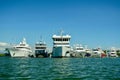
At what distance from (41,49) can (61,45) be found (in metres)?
26.4

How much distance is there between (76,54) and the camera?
14425cm

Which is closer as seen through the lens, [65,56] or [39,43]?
[65,56]

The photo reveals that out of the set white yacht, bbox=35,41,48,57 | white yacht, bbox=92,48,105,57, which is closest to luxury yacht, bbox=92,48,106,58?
white yacht, bbox=92,48,105,57

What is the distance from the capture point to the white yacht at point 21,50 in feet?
447

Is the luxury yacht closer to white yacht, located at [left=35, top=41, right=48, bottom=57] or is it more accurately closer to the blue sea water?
white yacht, located at [left=35, top=41, right=48, bottom=57]

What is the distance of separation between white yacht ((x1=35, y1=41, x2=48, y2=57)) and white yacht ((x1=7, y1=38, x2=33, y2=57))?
4450mm

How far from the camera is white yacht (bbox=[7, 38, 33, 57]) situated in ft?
447

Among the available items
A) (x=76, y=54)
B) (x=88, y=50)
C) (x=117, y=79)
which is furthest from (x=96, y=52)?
(x=117, y=79)

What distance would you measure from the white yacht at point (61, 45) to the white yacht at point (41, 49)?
751 inches

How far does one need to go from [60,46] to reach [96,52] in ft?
150

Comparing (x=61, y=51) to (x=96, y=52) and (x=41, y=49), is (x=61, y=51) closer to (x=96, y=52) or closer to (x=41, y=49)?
(x=41, y=49)

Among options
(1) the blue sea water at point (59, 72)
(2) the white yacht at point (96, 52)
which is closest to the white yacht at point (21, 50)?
(2) the white yacht at point (96, 52)

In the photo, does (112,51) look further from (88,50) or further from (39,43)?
(39,43)

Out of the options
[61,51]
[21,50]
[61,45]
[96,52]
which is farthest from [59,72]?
[96,52]
